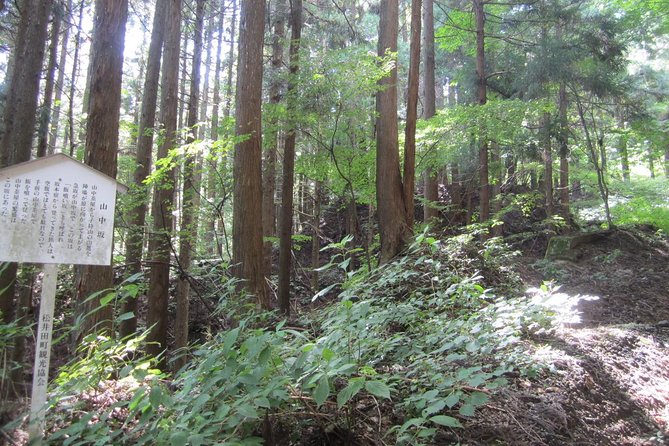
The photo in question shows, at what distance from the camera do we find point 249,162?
6887mm

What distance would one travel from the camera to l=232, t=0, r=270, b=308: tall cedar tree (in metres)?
6.69

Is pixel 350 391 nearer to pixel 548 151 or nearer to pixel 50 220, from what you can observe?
pixel 50 220

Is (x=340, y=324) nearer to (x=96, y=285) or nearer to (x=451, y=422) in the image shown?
(x=451, y=422)

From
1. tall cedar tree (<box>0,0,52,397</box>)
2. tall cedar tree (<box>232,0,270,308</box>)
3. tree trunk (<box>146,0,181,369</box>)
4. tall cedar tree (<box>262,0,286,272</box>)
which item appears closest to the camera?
tall cedar tree (<box>232,0,270,308</box>)

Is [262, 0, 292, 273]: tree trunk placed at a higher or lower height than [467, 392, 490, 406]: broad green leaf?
higher

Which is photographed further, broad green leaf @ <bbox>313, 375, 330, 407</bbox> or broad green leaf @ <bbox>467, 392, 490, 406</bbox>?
broad green leaf @ <bbox>467, 392, 490, 406</bbox>

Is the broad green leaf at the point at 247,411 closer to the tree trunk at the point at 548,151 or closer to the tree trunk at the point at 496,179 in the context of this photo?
→ the tree trunk at the point at 496,179

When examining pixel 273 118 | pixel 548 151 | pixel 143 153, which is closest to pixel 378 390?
pixel 273 118

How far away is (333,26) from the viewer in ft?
42.3

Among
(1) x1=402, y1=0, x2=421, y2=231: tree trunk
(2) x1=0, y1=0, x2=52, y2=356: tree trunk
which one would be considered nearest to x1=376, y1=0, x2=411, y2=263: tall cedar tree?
(1) x1=402, y1=0, x2=421, y2=231: tree trunk

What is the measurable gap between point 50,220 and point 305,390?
7.22 feet

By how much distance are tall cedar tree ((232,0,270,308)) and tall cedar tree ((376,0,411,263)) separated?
236 centimetres

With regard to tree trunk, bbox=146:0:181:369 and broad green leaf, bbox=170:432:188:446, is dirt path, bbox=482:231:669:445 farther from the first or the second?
tree trunk, bbox=146:0:181:369

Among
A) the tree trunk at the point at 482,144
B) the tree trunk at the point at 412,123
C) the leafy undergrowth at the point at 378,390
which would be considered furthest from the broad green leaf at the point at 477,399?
the tree trunk at the point at 482,144
